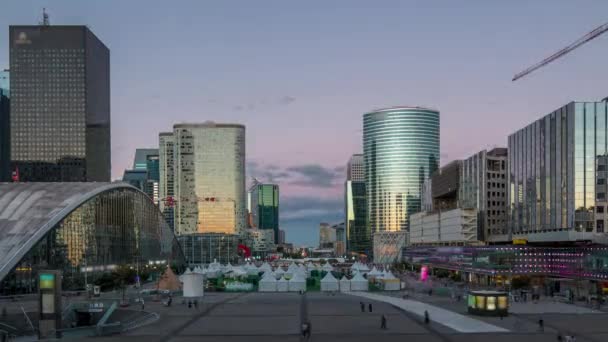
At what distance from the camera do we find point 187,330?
56.8 meters

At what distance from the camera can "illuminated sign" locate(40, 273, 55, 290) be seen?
189 feet

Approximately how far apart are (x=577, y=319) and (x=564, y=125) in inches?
2700

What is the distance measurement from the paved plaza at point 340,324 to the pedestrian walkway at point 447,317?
0.29 feet

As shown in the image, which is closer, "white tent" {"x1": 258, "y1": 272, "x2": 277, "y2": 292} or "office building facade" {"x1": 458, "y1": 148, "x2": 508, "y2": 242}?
"white tent" {"x1": 258, "y1": 272, "x2": 277, "y2": 292}

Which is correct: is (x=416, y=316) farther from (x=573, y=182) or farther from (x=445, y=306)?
(x=573, y=182)

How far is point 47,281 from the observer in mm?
57906

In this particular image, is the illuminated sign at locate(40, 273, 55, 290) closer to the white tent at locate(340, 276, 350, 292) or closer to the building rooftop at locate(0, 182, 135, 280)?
the building rooftop at locate(0, 182, 135, 280)

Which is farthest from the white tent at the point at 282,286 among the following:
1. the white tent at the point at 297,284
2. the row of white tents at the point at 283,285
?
the white tent at the point at 297,284

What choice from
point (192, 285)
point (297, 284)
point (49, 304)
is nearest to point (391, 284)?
point (297, 284)

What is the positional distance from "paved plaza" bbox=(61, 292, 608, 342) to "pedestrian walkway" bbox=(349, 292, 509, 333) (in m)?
0.09

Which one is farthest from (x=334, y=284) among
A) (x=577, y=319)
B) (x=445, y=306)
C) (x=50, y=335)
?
(x=50, y=335)

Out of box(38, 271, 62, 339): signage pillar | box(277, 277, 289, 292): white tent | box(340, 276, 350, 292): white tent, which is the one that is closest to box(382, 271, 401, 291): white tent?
box(340, 276, 350, 292): white tent

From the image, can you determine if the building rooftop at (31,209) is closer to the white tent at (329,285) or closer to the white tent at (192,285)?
the white tent at (192,285)

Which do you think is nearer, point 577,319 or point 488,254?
point 577,319
